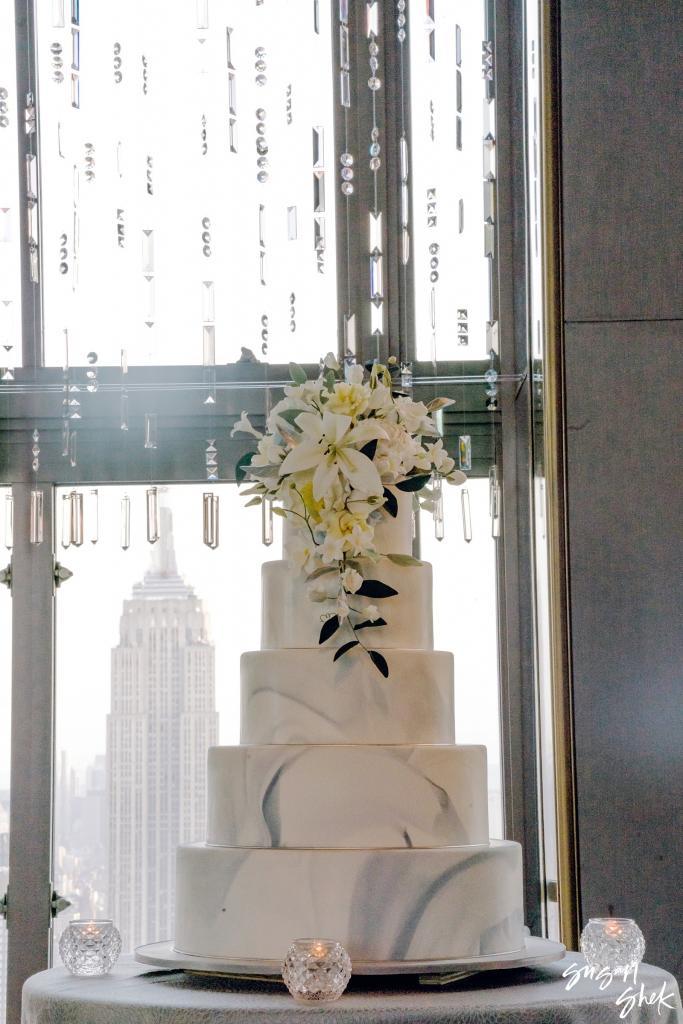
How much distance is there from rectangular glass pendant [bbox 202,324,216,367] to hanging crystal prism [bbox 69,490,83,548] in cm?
61

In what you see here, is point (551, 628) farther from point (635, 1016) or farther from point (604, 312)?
point (635, 1016)

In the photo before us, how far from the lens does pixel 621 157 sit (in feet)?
11.7

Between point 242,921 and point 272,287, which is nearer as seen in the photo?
point 242,921

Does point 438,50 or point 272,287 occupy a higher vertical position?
point 438,50

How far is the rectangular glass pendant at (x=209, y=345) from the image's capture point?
4141mm

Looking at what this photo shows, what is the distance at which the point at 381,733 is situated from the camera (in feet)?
7.43

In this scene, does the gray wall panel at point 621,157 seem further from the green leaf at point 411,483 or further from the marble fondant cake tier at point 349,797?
the marble fondant cake tier at point 349,797

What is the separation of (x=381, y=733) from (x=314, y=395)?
25.4 inches

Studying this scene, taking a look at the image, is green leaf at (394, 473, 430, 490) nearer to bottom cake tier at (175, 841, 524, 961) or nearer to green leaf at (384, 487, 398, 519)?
green leaf at (384, 487, 398, 519)

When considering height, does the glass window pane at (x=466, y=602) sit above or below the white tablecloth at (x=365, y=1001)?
above

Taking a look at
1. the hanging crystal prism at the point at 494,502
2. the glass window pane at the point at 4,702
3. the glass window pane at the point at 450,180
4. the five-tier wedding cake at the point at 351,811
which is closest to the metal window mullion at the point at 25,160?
the glass window pane at the point at 4,702

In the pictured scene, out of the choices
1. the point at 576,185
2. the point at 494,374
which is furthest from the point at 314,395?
the point at 494,374

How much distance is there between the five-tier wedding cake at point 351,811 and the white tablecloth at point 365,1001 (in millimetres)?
71

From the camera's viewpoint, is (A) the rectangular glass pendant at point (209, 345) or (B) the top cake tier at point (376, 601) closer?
(B) the top cake tier at point (376, 601)
